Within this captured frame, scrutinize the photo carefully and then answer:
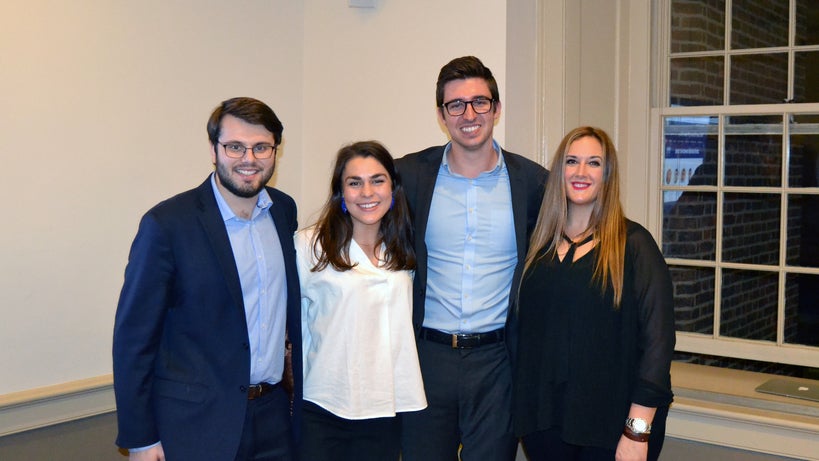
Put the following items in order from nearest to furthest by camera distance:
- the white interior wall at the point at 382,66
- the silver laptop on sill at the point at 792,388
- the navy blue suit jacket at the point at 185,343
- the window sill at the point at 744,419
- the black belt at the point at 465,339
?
the navy blue suit jacket at the point at 185,343 → the black belt at the point at 465,339 → the window sill at the point at 744,419 → the silver laptop on sill at the point at 792,388 → the white interior wall at the point at 382,66

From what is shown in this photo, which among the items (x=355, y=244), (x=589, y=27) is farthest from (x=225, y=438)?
(x=589, y=27)

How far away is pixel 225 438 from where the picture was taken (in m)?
2.25

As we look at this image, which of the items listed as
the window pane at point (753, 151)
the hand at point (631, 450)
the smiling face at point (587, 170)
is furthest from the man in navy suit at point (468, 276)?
the window pane at point (753, 151)

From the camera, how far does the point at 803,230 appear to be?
350 centimetres

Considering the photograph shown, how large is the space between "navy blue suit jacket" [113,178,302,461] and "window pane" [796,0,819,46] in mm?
2620

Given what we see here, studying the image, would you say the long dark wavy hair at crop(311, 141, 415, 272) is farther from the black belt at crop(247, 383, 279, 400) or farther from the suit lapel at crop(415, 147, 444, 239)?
the black belt at crop(247, 383, 279, 400)

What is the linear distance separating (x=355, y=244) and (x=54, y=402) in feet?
4.53

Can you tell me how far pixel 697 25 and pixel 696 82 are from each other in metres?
0.26

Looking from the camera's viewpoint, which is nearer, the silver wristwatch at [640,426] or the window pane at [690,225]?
the silver wristwatch at [640,426]

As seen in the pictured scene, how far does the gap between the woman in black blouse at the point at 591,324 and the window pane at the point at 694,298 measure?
150 centimetres

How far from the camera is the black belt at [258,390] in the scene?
2.32m

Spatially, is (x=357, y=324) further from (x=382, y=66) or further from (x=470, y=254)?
(x=382, y=66)

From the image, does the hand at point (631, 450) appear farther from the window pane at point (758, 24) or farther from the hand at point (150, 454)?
the window pane at point (758, 24)

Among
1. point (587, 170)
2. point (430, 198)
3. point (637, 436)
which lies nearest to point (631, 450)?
point (637, 436)
